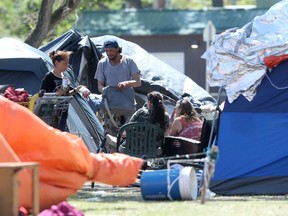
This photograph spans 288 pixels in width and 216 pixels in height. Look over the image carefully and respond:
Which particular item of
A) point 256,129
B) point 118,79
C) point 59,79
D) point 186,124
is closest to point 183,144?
point 186,124

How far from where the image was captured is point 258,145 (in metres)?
11.4

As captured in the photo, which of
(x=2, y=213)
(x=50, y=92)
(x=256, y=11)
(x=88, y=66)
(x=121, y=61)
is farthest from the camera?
(x=256, y=11)

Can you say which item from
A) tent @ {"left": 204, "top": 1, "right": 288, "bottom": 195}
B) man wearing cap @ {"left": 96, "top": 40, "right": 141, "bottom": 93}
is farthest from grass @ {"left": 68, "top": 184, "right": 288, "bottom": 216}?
man wearing cap @ {"left": 96, "top": 40, "right": 141, "bottom": 93}

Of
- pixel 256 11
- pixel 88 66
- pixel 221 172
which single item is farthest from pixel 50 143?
pixel 256 11

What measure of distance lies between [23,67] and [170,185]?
210 inches

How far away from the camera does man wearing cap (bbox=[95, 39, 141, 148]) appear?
13.8 meters

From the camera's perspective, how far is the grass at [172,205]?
901 cm

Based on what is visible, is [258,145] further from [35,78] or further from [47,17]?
[47,17]

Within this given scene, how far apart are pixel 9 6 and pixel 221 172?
32.9 m

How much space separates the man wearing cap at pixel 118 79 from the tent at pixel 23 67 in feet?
3.88

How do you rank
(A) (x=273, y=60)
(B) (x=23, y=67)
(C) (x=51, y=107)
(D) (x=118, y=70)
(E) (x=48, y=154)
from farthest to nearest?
(B) (x=23, y=67), (D) (x=118, y=70), (C) (x=51, y=107), (A) (x=273, y=60), (E) (x=48, y=154)

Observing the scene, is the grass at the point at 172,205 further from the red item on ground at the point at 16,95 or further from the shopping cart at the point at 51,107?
the red item on ground at the point at 16,95

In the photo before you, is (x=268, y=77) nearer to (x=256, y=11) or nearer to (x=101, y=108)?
(x=101, y=108)

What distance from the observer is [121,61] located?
1391 cm
